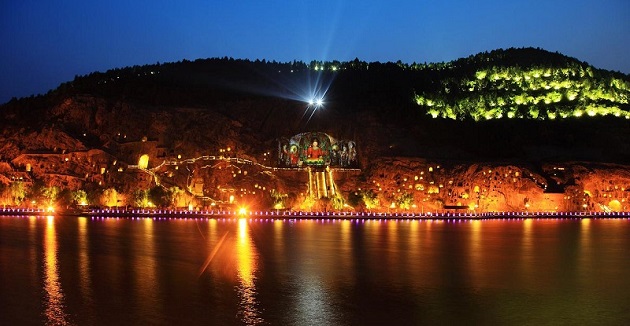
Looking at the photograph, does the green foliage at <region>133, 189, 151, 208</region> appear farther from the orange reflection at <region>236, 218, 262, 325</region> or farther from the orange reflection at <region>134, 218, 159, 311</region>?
the orange reflection at <region>236, 218, 262, 325</region>

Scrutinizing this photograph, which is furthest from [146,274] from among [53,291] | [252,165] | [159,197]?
[252,165]

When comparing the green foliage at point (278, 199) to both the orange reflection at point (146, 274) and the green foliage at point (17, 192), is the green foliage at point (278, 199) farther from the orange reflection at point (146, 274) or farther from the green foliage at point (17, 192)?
the orange reflection at point (146, 274)

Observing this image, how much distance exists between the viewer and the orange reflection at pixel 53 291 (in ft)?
43.1

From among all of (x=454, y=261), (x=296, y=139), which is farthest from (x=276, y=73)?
(x=454, y=261)

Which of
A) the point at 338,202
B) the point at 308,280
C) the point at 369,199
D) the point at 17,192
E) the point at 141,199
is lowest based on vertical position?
the point at 308,280

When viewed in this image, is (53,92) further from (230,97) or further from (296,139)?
(296,139)

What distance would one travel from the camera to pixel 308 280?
1811 cm

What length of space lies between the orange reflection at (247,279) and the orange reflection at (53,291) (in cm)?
355

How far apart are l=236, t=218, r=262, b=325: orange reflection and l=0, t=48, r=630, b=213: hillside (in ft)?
105

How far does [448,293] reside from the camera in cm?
1611

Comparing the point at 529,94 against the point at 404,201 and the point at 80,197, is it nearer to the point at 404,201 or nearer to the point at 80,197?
the point at 404,201

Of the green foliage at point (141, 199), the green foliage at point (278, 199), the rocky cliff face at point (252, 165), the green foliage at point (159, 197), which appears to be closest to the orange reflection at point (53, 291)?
the green foliage at point (159, 197)

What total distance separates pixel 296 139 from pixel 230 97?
10.5m

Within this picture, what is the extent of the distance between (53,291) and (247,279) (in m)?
4.91
